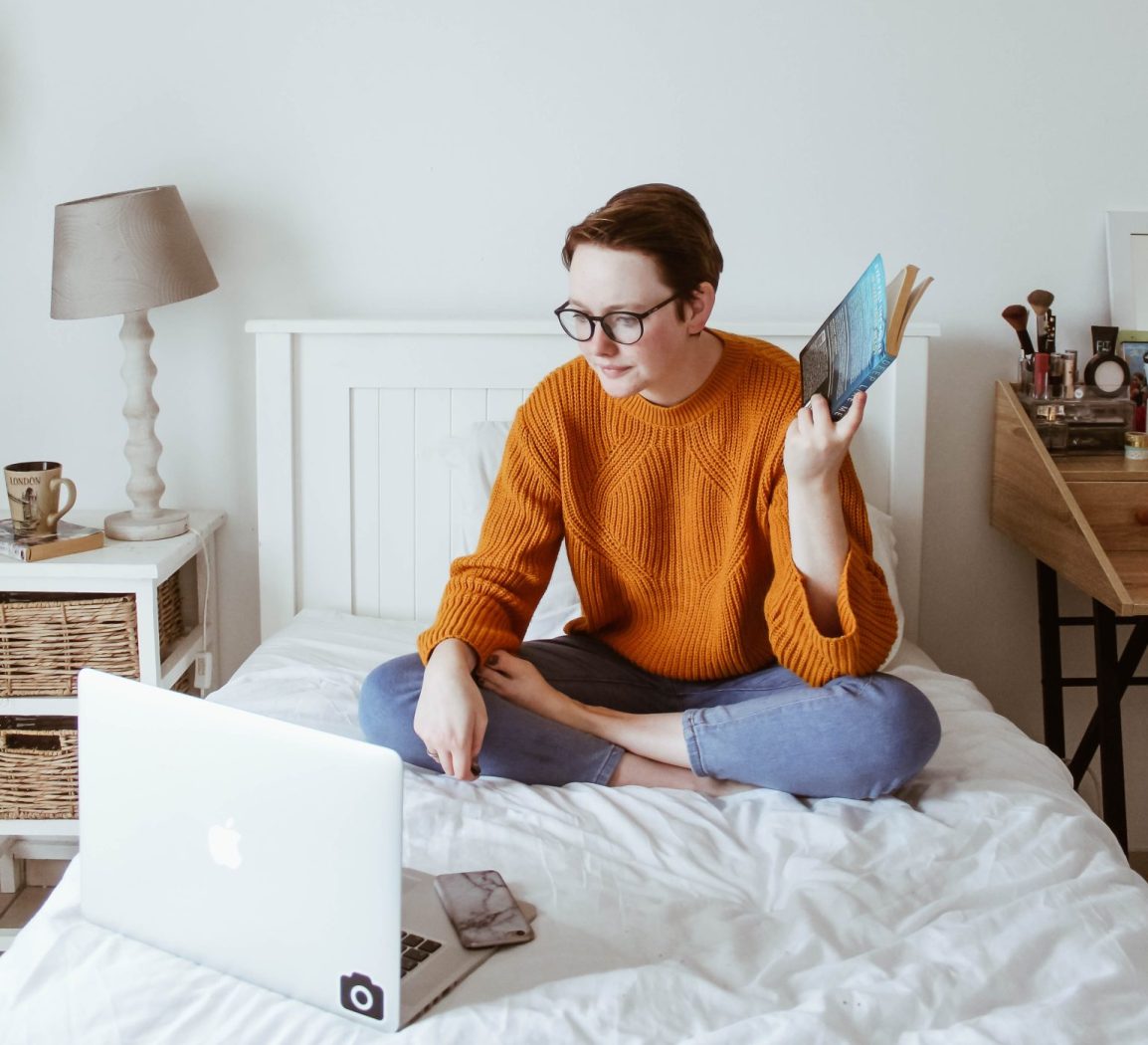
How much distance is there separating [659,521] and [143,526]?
917 millimetres

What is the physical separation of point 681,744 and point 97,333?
4.35ft

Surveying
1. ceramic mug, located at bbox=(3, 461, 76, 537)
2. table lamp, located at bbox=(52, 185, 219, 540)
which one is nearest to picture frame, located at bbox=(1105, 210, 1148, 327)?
table lamp, located at bbox=(52, 185, 219, 540)

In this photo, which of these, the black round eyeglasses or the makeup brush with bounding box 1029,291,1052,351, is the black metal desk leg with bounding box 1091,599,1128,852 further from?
the black round eyeglasses

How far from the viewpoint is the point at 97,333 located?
7.27ft

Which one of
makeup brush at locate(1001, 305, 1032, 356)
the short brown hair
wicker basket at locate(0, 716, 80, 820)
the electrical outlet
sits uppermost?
the short brown hair

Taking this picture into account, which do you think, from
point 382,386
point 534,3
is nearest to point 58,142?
point 382,386

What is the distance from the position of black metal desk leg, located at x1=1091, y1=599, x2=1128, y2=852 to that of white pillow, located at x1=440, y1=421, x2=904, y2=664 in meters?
A: 0.29

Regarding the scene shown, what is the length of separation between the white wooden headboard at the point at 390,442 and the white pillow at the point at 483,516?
6cm

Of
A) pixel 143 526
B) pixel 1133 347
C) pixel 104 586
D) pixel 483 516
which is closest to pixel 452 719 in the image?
pixel 483 516

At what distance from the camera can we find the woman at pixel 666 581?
4.60 feet

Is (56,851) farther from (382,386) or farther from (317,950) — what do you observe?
(317,950)

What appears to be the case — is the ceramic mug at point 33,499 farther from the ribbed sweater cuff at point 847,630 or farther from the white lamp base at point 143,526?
the ribbed sweater cuff at point 847,630

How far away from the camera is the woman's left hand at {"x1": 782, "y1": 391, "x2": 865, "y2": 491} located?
131 cm

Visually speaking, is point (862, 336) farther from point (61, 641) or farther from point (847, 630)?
point (61, 641)
